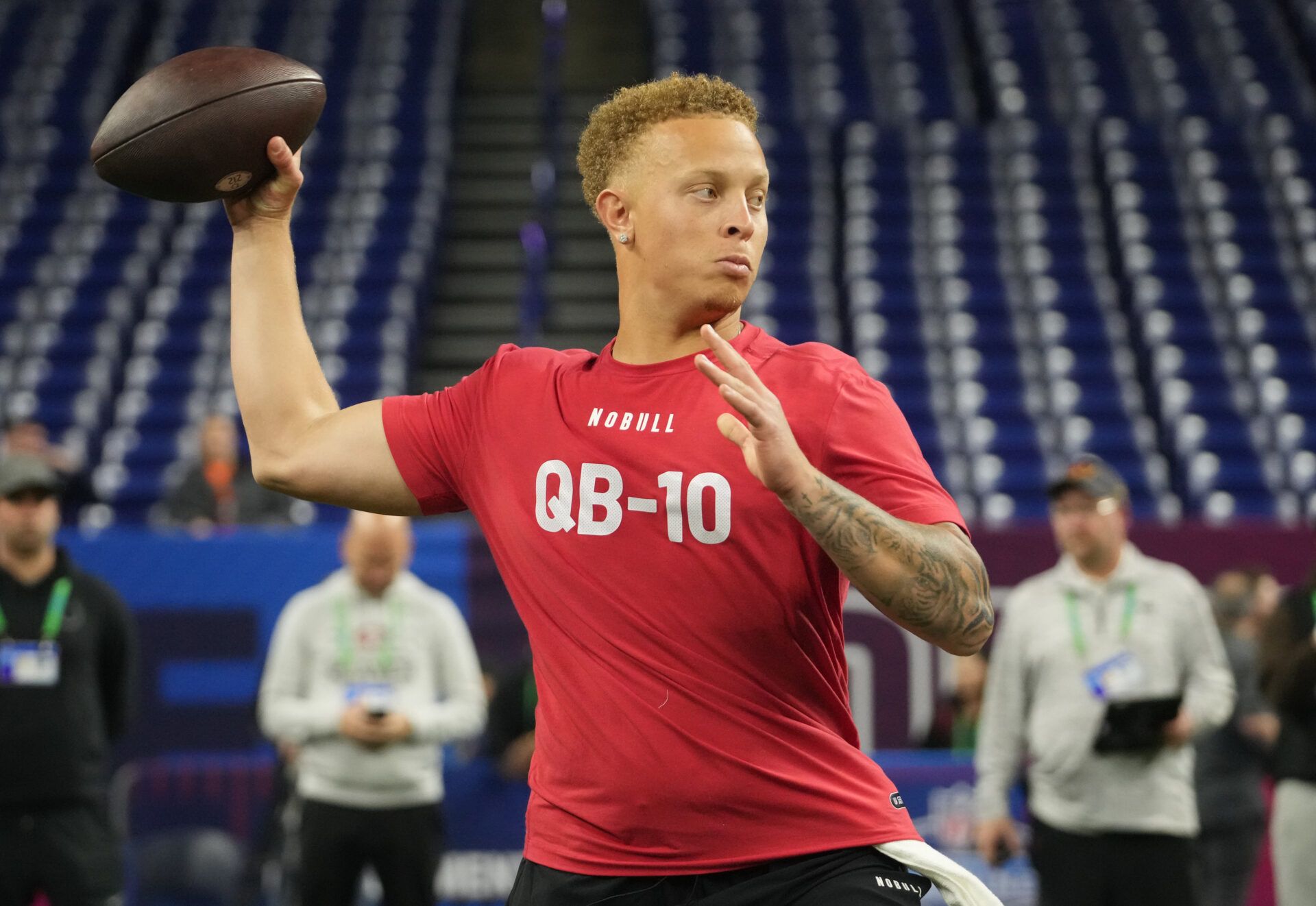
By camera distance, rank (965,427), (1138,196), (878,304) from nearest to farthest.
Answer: (965,427) → (878,304) → (1138,196)

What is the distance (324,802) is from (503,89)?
1103 centimetres

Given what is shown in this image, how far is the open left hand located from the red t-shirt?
143 millimetres

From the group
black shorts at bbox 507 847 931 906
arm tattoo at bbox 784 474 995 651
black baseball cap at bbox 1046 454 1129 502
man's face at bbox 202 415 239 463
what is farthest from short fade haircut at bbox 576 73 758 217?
man's face at bbox 202 415 239 463

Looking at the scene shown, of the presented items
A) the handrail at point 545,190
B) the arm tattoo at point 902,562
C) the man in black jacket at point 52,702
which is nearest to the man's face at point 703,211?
the arm tattoo at point 902,562

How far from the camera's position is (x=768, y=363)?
6.97 feet

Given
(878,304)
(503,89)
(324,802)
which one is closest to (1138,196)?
(878,304)

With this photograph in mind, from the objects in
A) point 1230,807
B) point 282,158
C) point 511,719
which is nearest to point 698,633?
point 282,158

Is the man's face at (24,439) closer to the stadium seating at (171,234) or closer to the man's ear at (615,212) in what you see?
the stadium seating at (171,234)

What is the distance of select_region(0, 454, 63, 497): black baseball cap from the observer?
17.5 ft

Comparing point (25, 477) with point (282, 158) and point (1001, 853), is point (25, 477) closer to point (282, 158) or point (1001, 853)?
point (282, 158)

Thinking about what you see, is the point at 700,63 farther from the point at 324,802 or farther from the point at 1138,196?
the point at 324,802

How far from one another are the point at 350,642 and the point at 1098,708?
109 inches

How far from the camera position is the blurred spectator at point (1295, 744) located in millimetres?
4711

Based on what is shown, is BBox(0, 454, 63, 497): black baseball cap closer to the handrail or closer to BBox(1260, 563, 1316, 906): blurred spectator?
BBox(1260, 563, 1316, 906): blurred spectator
